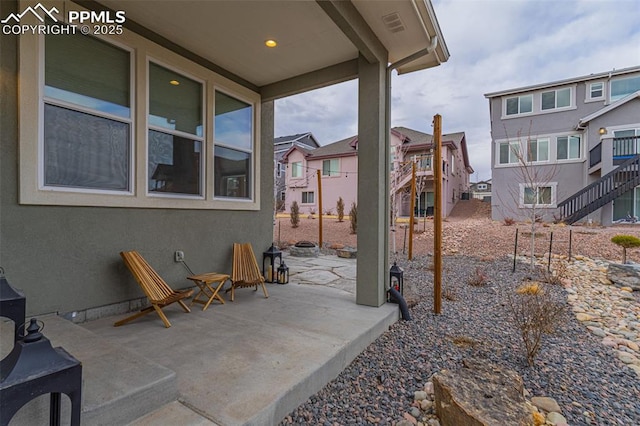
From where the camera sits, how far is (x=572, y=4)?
805cm

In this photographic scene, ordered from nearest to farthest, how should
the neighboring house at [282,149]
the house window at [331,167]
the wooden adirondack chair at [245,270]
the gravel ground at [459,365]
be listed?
the gravel ground at [459,365], the wooden adirondack chair at [245,270], the house window at [331,167], the neighboring house at [282,149]

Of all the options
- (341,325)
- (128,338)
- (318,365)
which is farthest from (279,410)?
(128,338)

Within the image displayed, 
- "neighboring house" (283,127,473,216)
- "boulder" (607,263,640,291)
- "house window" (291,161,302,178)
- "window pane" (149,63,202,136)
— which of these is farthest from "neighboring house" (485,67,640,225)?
"window pane" (149,63,202,136)

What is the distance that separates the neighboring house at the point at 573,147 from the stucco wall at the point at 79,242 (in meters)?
13.1

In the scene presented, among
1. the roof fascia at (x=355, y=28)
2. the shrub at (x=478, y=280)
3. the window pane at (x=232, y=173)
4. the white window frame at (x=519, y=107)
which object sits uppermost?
the white window frame at (x=519, y=107)

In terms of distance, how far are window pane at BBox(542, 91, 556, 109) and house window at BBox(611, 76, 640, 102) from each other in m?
2.23

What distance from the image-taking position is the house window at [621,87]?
45.3ft

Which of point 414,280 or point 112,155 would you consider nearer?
point 112,155

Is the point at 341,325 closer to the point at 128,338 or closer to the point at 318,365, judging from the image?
the point at 318,365

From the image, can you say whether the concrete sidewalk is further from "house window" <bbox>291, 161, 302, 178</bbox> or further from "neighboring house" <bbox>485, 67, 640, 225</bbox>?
"house window" <bbox>291, 161, 302, 178</bbox>

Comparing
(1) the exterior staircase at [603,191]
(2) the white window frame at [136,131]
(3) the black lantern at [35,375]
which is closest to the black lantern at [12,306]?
(3) the black lantern at [35,375]

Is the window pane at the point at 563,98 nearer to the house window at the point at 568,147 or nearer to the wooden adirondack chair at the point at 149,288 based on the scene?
the house window at the point at 568,147

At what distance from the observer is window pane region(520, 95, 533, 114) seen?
14828 millimetres

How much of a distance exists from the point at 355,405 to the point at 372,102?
320 centimetres
